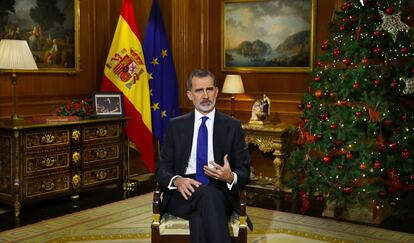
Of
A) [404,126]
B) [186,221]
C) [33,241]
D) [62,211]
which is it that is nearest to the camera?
[186,221]

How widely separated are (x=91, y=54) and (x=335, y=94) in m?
3.39

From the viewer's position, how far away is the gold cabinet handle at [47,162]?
567cm

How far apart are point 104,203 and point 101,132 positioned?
855mm

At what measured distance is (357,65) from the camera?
17.9ft

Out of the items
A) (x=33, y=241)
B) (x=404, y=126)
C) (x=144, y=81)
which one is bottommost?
(x=33, y=241)

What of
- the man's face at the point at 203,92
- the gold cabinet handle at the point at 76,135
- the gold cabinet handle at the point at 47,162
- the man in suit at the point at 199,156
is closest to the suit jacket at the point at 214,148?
the man in suit at the point at 199,156

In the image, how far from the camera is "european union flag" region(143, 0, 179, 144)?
23.9 feet

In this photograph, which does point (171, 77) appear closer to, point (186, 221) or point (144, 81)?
point (144, 81)

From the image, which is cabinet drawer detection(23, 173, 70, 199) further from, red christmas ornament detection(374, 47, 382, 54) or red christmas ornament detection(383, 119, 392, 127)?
red christmas ornament detection(374, 47, 382, 54)

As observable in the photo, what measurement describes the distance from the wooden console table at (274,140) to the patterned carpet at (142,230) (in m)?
1.05

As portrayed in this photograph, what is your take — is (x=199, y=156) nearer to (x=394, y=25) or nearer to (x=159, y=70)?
(x=394, y=25)

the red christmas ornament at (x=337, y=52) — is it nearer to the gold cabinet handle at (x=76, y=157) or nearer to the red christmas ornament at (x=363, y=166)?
the red christmas ornament at (x=363, y=166)

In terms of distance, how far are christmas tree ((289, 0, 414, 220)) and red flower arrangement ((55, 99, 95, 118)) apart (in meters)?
2.63

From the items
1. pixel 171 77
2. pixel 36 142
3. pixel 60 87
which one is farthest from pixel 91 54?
pixel 36 142
